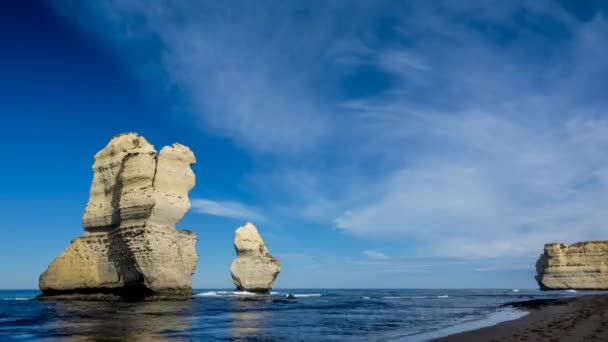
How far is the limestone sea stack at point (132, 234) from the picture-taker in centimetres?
4122

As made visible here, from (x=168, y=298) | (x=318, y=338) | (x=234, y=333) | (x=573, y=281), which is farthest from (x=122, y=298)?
(x=573, y=281)

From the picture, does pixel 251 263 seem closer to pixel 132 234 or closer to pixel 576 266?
pixel 132 234

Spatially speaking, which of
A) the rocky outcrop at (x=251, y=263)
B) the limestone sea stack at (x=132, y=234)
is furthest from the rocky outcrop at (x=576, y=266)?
the limestone sea stack at (x=132, y=234)

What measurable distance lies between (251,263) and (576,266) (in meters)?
67.7

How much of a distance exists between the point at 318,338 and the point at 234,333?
3.54 metres

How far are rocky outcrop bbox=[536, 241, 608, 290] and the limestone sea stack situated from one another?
8074 centimetres

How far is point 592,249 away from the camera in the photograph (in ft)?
300

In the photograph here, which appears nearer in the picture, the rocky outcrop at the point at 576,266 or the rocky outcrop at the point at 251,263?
the rocky outcrop at the point at 251,263

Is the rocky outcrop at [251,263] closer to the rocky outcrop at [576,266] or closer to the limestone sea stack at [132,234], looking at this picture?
the limestone sea stack at [132,234]

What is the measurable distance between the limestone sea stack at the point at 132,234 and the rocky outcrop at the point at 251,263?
2203cm

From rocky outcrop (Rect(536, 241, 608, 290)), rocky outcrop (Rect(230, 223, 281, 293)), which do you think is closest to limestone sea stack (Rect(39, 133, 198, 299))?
rocky outcrop (Rect(230, 223, 281, 293))

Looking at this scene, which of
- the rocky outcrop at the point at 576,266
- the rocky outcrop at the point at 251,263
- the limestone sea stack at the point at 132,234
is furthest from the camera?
the rocky outcrop at the point at 576,266

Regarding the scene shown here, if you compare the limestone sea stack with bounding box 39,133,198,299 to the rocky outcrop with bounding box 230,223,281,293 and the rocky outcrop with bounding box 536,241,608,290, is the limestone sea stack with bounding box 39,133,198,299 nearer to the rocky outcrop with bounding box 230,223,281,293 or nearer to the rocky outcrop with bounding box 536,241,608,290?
the rocky outcrop with bounding box 230,223,281,293

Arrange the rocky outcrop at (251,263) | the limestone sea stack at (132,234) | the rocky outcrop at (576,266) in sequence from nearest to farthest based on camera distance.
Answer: the limestone sea stack at (132,234)
the rocky outcrop at (251,263)
the rocky outcrop at (576,266)
